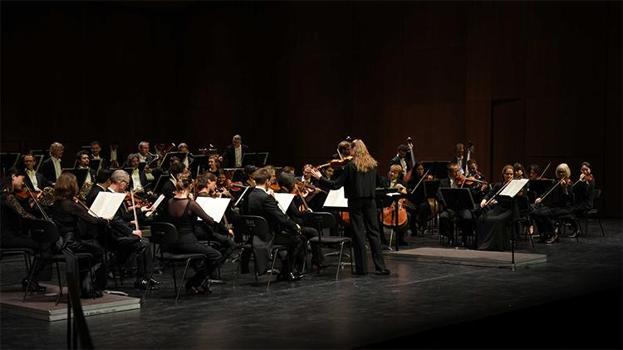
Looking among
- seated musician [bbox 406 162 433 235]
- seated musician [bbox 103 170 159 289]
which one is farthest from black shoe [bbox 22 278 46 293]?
seated musician [bbox 406 162 433 235]

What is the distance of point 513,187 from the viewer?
11203mm

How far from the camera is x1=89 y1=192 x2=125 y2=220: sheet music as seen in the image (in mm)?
8234

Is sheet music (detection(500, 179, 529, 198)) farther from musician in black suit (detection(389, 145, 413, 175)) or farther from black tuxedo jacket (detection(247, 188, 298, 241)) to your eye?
musician in black suit (detection(389, 145, 413, 175))

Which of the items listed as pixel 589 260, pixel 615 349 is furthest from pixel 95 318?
pixel 589 260

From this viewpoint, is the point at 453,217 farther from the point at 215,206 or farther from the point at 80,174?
the point at 80,174

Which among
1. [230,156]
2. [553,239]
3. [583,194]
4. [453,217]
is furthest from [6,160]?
[583,194]

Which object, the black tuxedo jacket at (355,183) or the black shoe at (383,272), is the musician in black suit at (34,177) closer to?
the black tuxedo jacket at (355,183)

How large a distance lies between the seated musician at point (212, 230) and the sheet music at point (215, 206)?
3.6 inches

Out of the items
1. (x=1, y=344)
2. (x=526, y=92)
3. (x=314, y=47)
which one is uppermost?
(x=314, y=47)

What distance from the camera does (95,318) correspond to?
24.9 feet

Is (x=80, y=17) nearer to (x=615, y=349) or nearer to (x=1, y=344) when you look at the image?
(x=1, y=344)

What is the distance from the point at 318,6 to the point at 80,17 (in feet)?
18.3

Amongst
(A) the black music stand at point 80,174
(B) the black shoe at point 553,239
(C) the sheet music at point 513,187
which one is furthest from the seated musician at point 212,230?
(B) the black shoe at point 553,239

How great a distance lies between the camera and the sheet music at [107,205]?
8234 millimetres
